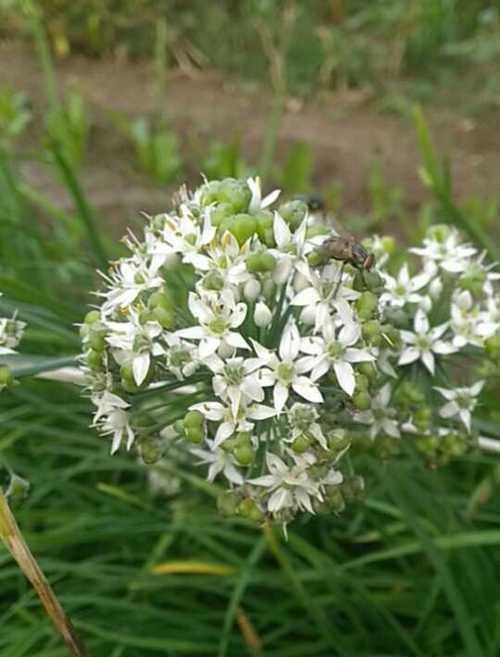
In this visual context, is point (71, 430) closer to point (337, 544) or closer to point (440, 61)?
point (337, 544)

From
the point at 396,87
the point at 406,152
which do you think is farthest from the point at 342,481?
the point at 396,87

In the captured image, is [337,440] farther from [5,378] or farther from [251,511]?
[5,378]

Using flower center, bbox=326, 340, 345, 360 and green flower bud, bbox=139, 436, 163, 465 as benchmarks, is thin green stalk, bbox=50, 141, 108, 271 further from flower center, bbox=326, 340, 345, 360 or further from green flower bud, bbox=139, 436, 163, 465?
flower center, bbox=326, 340, 345, 360

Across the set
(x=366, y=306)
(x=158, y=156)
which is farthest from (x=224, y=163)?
(x=366, y=306)

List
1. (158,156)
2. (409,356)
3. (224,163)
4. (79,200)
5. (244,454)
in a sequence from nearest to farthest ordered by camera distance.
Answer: (244,454) → (409,356) → (79,200) → (224,163) → (158,156)

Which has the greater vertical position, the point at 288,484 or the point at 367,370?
the point at 367,370

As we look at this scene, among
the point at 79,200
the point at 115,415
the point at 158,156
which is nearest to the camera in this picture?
the point at 115,415

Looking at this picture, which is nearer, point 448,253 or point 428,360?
point 428,360
